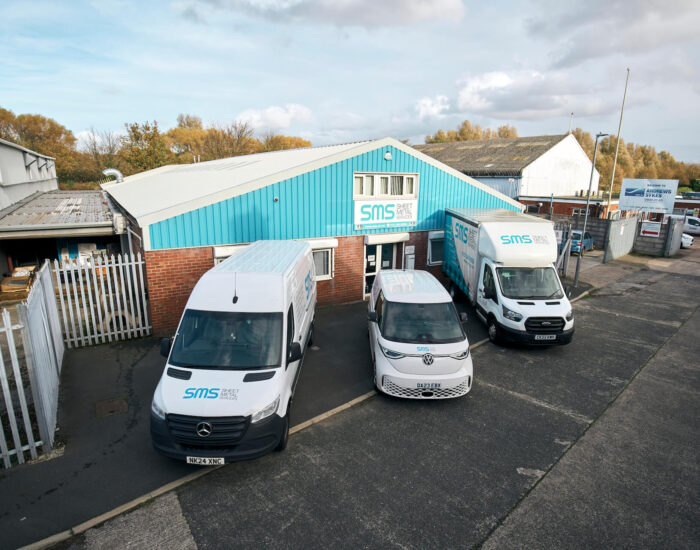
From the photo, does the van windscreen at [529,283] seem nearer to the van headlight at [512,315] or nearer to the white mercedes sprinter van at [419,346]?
the van headlight at [512,315]

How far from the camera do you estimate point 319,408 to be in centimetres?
749

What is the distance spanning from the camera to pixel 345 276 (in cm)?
1362

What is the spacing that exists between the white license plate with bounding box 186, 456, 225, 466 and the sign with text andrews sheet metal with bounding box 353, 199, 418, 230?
9370 millimetres

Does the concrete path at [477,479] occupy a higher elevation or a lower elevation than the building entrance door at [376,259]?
lower

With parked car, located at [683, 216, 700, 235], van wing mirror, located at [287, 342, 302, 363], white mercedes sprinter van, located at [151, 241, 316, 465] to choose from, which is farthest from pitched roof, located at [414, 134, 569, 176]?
van wing mirror, located at [287, 342, 302, 363]

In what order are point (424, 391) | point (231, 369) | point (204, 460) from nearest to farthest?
point (204, 460), point (231, 369), point (424, 391)

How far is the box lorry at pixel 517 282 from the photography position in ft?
32.3

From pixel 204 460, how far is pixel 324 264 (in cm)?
843

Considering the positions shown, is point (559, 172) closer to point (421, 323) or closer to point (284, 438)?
point (421, 323)

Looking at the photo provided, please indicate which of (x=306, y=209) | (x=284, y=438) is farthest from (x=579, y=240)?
(x=284, y=438)

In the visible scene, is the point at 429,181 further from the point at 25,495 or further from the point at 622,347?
the point at 25,495

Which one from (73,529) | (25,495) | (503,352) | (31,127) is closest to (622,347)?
(503,352)

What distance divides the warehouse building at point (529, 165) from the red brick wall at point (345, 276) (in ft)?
76.3

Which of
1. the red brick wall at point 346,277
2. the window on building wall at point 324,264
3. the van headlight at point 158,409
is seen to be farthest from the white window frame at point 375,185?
the van headlight at point 158,409
